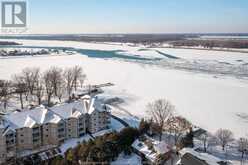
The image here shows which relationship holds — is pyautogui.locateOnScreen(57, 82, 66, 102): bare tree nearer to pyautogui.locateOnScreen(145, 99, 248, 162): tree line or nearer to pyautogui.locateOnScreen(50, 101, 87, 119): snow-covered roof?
pyautogui.locateOnScreen(50, 101, 87, 119): snow-covered roof

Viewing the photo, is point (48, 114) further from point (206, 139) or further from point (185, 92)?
Answer: point (185, 92)

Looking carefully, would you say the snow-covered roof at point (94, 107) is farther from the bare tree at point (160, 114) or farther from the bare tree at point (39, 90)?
the bare tree at point (39, 90)

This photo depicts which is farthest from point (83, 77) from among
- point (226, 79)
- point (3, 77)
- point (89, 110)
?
point (226, 79)

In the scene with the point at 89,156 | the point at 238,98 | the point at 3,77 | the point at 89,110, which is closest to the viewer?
the point at 89,156

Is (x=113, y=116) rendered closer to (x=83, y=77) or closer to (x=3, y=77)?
(x=83, y=77)

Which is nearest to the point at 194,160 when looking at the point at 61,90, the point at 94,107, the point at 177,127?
the point at 177,127
